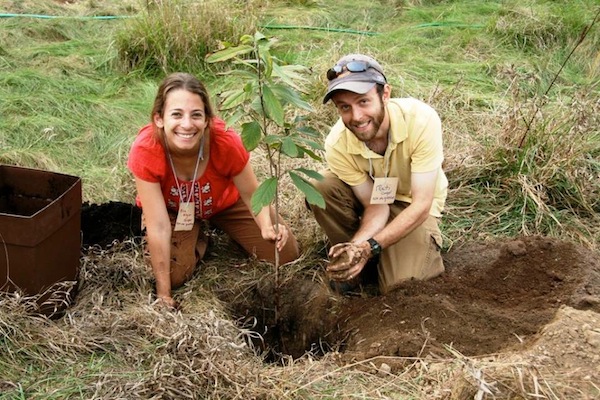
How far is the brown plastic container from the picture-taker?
8.73 feet

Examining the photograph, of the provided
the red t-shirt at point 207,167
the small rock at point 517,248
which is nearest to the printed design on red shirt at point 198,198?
the red t-shirt at point 207,167

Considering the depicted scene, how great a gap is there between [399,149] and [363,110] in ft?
0.83

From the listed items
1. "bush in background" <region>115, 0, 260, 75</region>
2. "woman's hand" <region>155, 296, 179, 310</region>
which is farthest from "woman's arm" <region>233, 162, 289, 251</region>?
"bush in background" <region>115, 0, 260, 75</region>

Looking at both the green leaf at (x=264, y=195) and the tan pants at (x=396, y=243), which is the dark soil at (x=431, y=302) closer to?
the tan pants at (x=396, y=243)

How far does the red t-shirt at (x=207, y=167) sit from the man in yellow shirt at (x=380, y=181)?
41cm

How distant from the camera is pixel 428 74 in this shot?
5355mm

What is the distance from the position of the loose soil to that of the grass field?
0.23 metres

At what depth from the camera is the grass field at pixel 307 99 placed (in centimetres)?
248

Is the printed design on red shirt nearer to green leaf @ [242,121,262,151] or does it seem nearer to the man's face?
green leaf @ [242,121,262,151]

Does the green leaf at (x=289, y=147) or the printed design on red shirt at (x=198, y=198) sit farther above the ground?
the green leaf at (x=289, y=147)

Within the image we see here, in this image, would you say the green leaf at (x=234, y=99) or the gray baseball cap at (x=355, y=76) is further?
the gray baseball cap at (x=355, y=76)

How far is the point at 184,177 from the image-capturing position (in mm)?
3154

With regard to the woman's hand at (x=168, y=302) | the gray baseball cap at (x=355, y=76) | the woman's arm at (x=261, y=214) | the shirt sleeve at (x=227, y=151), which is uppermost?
the gray baseball cap at (x=355, y=76)

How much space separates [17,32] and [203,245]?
12.5 ft
